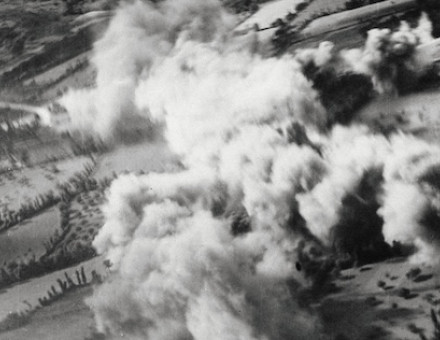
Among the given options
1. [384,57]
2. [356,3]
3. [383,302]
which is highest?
[356,3]

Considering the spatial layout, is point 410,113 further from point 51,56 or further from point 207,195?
point 51,56

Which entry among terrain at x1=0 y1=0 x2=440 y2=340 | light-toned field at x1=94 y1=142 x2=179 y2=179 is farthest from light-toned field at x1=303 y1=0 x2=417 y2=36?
light-toned field at x1=94 y1=142 x2=179 y2=179

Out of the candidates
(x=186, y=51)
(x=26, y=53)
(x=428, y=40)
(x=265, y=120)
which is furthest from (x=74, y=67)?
(x=428, y=40)

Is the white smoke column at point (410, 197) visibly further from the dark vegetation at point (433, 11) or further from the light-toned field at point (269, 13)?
the light-toned field at point (269, 13)

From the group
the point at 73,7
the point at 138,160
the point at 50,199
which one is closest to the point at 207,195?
the point at 138,160

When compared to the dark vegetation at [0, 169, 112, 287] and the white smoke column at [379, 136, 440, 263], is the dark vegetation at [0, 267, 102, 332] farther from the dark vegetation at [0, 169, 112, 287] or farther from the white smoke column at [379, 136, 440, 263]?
the white smoke column at [379, 136, 440, 263]

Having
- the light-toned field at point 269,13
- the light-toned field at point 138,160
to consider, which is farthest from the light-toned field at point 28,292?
the light-toned field at point 269,13

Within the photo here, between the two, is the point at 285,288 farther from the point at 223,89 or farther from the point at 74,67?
the point at 74,67

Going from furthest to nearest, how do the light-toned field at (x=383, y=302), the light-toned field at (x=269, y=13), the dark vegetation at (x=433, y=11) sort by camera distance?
the light-toned field at (x=269, y=13) → the dark vegetation at (x=433, y=11) → the light-toned field at (x=383, y=302)
